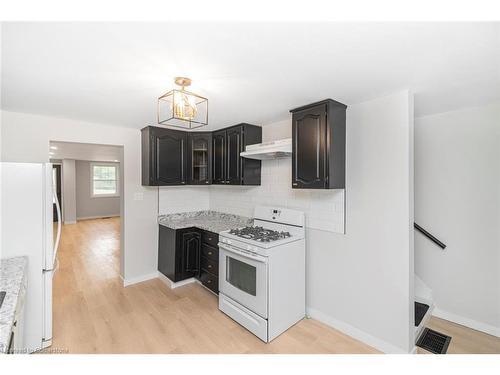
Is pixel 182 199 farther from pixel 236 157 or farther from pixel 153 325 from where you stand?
pixel 153 325

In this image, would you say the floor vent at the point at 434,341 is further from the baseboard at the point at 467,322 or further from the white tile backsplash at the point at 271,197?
the white tile backsplash at the point at 271,197

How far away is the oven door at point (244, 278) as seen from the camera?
2270 mm

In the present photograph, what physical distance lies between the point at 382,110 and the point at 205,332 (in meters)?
2.74

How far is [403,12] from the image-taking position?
0.99 meters

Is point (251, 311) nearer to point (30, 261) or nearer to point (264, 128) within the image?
point (30, 261)

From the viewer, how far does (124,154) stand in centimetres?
342

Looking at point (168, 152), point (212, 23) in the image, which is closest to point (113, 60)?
point (212, 23)

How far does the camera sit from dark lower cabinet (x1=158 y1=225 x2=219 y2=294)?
321cm

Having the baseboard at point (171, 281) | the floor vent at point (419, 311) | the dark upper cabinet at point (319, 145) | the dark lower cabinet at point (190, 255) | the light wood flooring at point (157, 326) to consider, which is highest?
the dark upper cabinet at point (319, 145)

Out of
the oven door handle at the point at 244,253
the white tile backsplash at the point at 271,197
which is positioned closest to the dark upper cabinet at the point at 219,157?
the white tile backsplash at the point at 271,197

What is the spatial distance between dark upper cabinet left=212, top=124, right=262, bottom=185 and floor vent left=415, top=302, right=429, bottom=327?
7.60 ft

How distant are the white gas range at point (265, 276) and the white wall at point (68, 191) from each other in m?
8.25

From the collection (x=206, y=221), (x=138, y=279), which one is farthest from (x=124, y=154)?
(x=138, y=279)

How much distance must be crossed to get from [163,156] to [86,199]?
7.51 m
